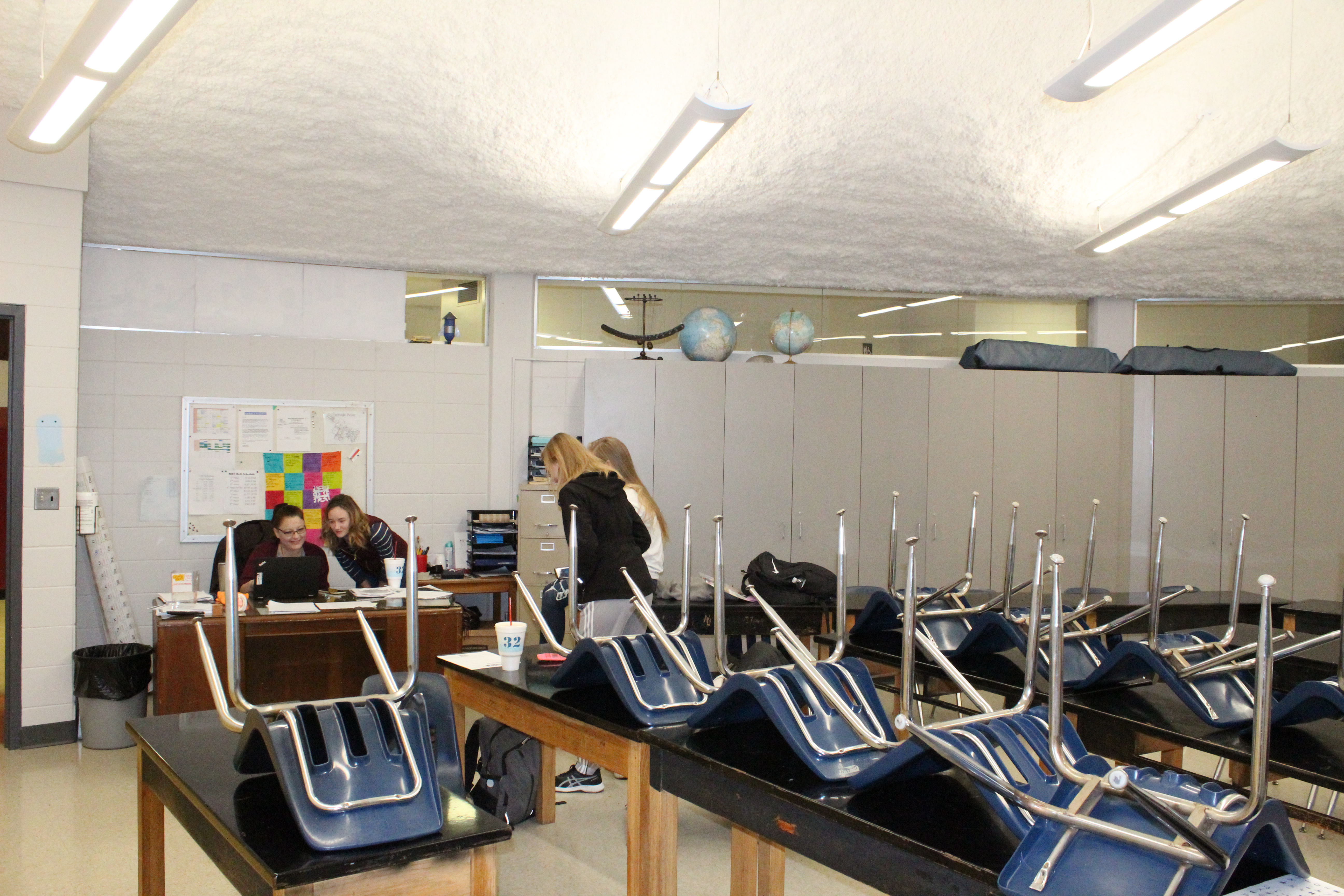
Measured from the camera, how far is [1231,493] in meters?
6.79

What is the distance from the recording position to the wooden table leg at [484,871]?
69.6 inches

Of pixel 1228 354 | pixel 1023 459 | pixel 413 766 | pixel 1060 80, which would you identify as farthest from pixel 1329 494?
pixel 413 766

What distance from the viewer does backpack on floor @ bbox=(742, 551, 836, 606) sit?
4.56 m

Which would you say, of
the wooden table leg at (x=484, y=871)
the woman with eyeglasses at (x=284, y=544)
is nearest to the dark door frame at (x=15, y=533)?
the woman with eyeglasses at (x=284, y=544)

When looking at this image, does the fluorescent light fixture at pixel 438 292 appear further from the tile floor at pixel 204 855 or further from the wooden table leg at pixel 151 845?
the wooden table leg at pixel 151 845

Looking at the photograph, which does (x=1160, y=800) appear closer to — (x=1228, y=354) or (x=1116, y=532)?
(x=1116, y=532)

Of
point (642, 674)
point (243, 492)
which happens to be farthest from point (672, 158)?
point (243, 492)

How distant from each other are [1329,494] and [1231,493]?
626mm

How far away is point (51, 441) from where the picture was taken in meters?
4.50

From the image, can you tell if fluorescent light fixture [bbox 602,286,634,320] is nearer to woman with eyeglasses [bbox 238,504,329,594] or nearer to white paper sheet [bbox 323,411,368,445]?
white paper sheet [bbox 323,411,368,445]

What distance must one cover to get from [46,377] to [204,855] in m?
2.36

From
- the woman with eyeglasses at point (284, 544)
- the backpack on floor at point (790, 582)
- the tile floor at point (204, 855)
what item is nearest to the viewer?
the tile floor at point (204, 855)

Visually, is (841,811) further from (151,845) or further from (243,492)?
(243,492)

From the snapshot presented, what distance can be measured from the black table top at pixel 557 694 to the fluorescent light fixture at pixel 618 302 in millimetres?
4071
